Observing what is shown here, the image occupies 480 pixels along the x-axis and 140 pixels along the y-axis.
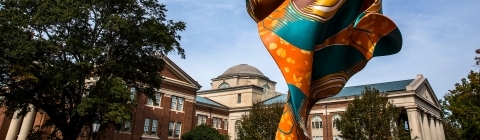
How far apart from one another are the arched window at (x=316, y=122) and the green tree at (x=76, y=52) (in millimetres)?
28188

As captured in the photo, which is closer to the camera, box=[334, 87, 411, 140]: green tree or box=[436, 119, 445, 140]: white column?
box=[334, 87, 411, 140]: green tree

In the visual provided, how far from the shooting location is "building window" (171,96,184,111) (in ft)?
137

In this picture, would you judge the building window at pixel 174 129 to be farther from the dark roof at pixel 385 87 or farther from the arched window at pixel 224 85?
the dark roof at pixel 385 87

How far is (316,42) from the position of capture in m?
9.73

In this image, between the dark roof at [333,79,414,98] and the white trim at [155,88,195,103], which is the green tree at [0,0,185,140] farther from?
the dark roof at [333,79,414,98]

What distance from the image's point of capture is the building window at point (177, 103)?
137 ft

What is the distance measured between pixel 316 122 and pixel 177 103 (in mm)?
17678

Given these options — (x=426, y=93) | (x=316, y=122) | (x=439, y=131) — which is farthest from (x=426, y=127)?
(x=316, y=122)

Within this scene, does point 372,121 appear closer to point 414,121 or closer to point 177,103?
point 414,121

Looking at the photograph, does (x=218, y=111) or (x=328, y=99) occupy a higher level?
(x=328, y=99)

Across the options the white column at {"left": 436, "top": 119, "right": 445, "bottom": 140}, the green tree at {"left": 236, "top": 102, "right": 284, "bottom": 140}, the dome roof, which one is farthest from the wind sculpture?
the dome roof

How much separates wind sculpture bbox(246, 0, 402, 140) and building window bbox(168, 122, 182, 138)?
32501 millimetres

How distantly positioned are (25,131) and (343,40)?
2926cm

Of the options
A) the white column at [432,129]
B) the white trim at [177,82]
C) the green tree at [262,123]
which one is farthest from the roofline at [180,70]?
the white column at [432,129]
